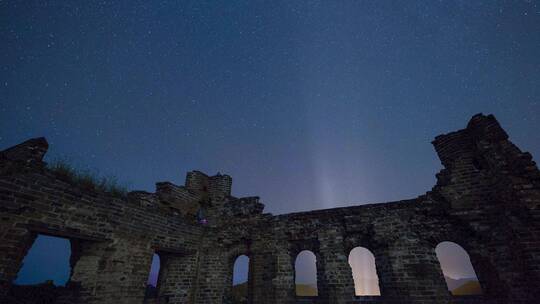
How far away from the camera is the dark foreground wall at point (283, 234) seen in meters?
5.90

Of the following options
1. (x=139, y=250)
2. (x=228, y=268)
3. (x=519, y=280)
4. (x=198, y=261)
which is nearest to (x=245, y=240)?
(x=228, y=268)

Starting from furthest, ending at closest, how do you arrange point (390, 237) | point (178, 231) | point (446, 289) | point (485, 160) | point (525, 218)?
point (178, 231)
point (390, 237)
point (485, 160)
point (446, 289)
point (525, 218)

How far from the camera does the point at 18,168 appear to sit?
5.53 m

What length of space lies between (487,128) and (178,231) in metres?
11.9

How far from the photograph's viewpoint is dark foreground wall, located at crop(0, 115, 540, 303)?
590cm

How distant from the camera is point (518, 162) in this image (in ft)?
22.1

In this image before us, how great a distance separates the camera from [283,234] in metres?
9.81

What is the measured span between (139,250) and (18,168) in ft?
13.1

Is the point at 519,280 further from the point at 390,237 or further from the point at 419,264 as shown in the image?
the point at 390,237

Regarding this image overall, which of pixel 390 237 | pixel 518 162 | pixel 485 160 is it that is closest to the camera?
pixel 518 162

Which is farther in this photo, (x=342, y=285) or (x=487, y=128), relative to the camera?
(x=342, y=285)

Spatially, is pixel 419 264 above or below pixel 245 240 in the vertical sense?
below

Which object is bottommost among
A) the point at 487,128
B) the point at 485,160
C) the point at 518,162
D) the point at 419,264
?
the point at 419,264

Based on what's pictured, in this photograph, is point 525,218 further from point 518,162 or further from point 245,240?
point 245,240
